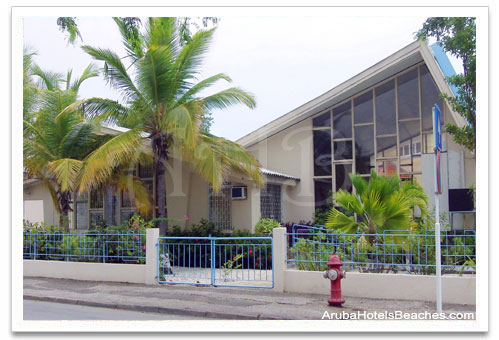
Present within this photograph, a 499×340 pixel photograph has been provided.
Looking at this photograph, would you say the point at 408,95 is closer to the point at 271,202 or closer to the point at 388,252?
the point at 271,202

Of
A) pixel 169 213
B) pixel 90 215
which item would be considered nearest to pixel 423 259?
pixel 169 213

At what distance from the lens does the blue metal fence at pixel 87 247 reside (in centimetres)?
1315

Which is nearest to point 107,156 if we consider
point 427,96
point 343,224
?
point 343,224

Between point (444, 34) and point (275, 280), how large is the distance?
6.94 metres

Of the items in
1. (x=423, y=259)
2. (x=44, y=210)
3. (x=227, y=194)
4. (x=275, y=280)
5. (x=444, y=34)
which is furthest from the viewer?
(x=44, y=210)

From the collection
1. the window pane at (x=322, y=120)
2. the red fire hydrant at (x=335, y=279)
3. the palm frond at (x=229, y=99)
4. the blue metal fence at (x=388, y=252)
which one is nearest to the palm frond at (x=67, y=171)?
the palm frond at (x=229, y=99)

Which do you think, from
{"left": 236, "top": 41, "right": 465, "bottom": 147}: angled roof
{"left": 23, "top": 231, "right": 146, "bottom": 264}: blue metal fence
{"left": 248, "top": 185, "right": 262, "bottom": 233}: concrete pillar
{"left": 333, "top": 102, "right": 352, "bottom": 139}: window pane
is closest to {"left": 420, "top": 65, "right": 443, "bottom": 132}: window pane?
{"left": 236, "top": 41, "right": 465, "bottom": 147}: angled roof

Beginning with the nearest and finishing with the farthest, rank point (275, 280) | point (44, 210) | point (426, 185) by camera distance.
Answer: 1. point (275, 280)
2. point (426, 185)
3. point (44, 210)

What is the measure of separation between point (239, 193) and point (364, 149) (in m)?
4.47

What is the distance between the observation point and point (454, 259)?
A: 10.3 metres

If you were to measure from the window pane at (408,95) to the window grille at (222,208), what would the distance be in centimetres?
599

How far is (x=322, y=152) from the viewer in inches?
711

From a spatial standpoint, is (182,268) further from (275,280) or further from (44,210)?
(44,210)

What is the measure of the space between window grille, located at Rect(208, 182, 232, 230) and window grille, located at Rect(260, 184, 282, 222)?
1017 millimetres
